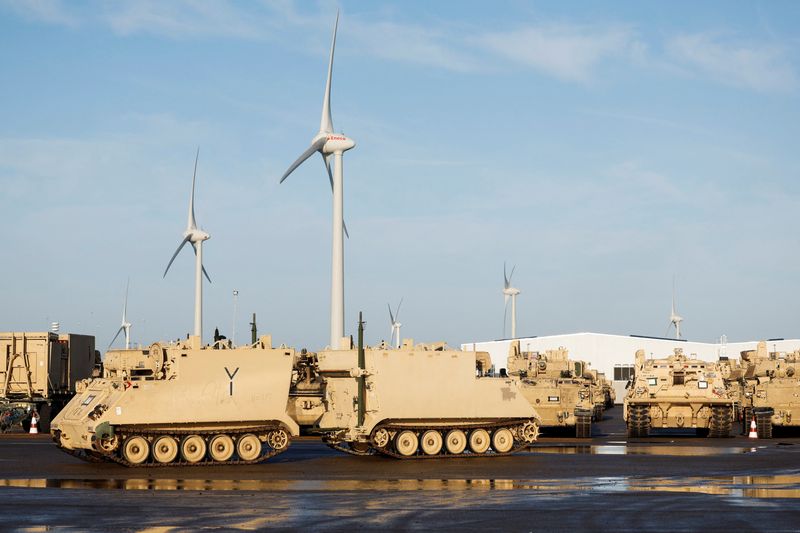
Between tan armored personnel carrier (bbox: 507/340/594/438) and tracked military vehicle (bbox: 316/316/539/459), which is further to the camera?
tan armored personnel carrier (bbox: 507/340/594/438)

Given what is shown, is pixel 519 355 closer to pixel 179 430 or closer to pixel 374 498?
pixel 179 430

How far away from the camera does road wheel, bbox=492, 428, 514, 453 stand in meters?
33.6

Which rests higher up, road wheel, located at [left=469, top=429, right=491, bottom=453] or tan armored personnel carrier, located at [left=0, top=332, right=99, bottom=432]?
tan armored personnel carrier, located at [left=0, top=332, right=99, bottom=432]

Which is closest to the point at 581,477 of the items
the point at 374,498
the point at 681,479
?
the point at 681,479

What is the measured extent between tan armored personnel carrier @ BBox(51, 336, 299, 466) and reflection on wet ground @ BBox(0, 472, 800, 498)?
3.68 meters

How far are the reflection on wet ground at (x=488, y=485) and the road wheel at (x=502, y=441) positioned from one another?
7627 millimetres

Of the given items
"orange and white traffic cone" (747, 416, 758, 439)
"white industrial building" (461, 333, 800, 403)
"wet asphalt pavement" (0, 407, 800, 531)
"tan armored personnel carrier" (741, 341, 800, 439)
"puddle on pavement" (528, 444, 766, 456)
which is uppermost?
"white industrial building" (461, 333, 800, 403)

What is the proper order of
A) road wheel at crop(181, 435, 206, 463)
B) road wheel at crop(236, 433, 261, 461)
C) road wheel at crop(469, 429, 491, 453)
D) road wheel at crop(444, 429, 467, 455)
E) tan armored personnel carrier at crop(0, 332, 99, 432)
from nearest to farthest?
road wheel at crop(181, 435, 206, 463) < road wheel at crop(236, 433, 261, 461) < road wheel at crop(444, 429, 467, 455) < road wheel at crop(469, 429, 491, 453) < tan armored personnel carrier at crop(0, 332, 99, 432)

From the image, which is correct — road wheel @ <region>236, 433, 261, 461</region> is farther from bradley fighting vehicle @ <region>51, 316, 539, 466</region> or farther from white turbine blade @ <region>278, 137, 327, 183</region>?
white turbine blade @ <region>278, 137, 327, 183</region>

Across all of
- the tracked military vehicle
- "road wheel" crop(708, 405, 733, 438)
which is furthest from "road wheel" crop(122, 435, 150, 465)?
"road wheel" crop(708, 405, 733, 438)

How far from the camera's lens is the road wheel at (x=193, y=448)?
30359 mm

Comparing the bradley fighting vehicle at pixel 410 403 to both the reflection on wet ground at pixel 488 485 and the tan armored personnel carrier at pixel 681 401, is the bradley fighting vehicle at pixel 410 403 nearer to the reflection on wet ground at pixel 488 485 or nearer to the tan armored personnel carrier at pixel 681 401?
the reflection on wet ground at pixel 488 485

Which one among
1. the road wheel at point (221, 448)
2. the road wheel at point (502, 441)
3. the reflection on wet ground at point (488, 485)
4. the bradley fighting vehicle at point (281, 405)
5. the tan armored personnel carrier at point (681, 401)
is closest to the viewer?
the reflection on wet ground at point (488, 485)

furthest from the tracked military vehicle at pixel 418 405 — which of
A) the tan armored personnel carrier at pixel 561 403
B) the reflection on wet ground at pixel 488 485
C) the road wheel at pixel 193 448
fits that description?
the tan armored personnel carrier at pixel 561 403
